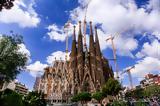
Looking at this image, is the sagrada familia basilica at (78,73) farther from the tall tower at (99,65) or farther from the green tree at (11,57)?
the green tree at (11,57)

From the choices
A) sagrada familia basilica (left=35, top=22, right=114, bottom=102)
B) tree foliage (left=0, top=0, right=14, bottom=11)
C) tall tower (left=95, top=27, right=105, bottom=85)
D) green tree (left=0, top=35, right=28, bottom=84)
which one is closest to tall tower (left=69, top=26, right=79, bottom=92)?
sagrada familia basilica (left=35, top=22, right=114, bottom=102)

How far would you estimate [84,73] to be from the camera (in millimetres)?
122438

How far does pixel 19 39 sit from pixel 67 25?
104704 millimetres

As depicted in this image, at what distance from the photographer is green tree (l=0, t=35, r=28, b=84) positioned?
132ft

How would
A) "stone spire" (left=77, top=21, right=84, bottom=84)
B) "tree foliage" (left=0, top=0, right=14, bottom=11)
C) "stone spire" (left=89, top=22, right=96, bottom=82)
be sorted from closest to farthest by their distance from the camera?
"tree foliage" (left=0, top=0, right=14, bottom=11) → "stone spire" (left=77, top=21, right=84, bottom=84) → "stone spire" (left=89, top=22, right=96, bottom=82)

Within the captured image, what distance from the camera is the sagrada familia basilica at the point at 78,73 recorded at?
118 m

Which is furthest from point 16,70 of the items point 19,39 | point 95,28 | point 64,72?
point 95,28

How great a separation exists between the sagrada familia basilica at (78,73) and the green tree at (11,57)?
72956 mm

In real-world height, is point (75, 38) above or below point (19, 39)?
above

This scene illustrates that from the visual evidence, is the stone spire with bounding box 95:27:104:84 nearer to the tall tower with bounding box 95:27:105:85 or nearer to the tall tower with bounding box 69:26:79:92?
the tall tower with bounding box 95:27:105:85

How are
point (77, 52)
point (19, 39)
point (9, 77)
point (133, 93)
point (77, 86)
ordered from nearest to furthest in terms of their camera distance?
point (9, 77), point (19, 39), point (133, 93), point (77, 86), point (77, 52)

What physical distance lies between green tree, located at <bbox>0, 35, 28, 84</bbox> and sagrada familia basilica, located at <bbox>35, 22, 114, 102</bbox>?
239 ft

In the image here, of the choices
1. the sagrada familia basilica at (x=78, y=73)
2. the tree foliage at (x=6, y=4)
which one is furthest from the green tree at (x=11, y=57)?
the sagrada familia basilica at (x=78, y=73)

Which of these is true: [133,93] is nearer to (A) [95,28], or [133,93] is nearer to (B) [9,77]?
(A) [95,28]
